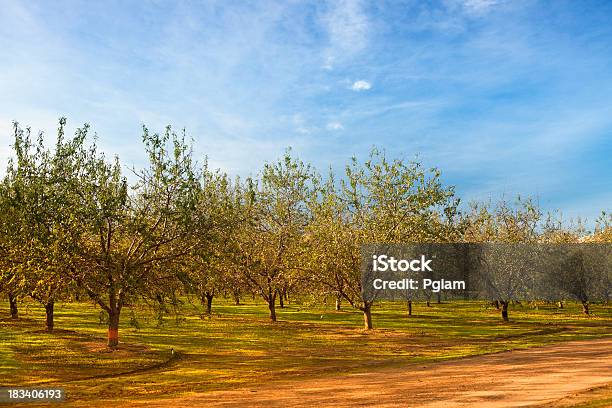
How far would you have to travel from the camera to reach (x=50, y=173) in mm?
33938

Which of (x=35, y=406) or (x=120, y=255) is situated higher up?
(x=120, y=255)

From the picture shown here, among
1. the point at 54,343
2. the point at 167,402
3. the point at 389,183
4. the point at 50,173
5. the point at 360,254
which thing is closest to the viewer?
the point at 167,402

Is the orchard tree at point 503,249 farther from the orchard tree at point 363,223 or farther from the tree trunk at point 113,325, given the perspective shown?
the tree trunk at point 113,325

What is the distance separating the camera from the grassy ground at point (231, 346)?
27625 millimetres

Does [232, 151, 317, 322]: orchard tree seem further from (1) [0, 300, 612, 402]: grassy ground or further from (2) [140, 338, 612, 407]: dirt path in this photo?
(2) [140, 338, 612, 407]: dirt path

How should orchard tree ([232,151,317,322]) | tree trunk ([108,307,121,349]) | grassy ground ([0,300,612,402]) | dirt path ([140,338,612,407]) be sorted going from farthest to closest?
orchard tree ([232,151,317,322])
tree trunk ([108,307,121,349])
grassy ground ([0,300,612,402])
dirt path ([140,338,612,407])

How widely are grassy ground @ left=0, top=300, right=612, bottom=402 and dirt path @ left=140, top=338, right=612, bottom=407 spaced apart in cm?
256

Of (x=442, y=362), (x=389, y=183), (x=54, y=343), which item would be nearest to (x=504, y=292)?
(x=389, y=183)

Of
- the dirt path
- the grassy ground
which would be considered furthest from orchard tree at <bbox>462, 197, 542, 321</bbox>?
the dirt path

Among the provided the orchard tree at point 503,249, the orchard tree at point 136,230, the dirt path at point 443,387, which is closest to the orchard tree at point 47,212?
the orchard tree at point 136,230

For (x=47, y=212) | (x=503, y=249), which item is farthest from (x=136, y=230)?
(x=503, y=249)

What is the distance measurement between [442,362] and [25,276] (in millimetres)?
24806

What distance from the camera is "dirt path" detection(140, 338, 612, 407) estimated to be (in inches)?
805

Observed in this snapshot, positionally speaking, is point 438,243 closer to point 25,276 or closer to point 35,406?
point 25,276
